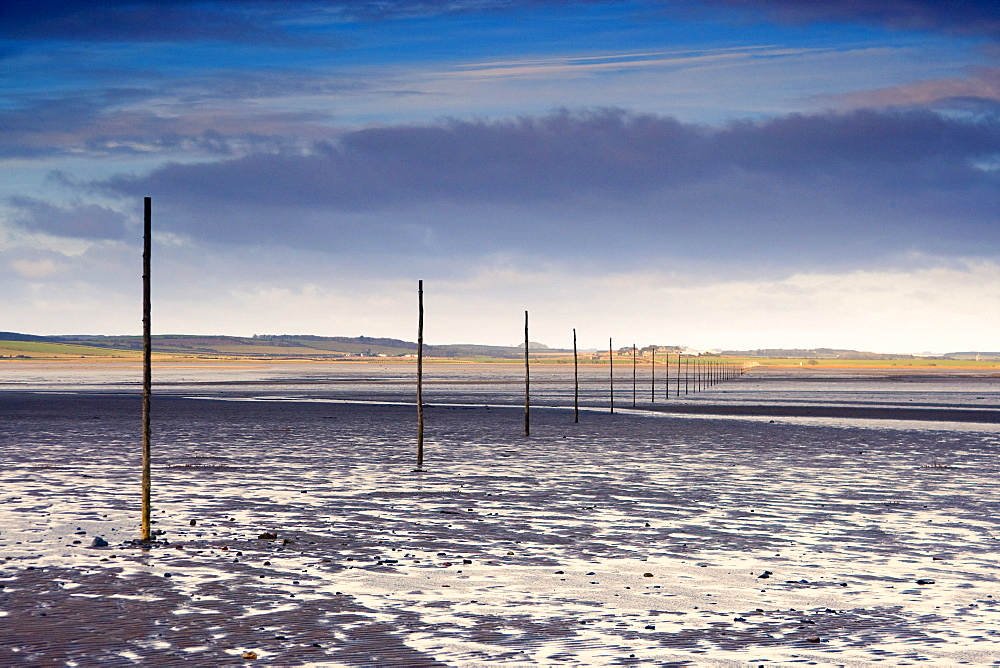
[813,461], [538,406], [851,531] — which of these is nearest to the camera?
[851,531]

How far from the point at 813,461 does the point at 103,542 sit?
21293 millimetres

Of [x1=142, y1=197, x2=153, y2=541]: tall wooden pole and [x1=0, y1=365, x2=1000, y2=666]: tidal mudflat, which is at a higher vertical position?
[x1=142, y1=197, x2=153, y2=541]: tall wooden pole

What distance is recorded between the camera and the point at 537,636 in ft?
36.8

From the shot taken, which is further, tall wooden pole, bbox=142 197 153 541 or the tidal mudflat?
tall wooden pole, bbox=142 197 153 541

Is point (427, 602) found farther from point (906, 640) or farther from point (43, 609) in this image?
point (906, 640)

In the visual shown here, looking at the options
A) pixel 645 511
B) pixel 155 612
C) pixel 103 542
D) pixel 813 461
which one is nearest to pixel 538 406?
pixel 813 461

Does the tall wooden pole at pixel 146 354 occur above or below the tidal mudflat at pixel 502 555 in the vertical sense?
above

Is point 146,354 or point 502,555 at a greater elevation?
point 146,354

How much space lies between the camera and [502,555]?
16.0m

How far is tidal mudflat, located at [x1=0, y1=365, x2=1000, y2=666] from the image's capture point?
35.7 ft

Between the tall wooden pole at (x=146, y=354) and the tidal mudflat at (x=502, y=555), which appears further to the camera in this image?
the tall wooden pole at (x=146, y=354)

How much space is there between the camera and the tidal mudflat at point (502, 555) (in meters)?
10.9

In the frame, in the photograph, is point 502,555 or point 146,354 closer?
point 502,555

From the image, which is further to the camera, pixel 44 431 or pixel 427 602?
pixel 44 431
